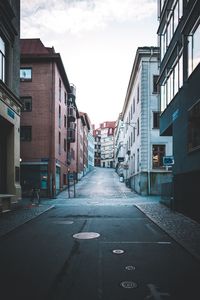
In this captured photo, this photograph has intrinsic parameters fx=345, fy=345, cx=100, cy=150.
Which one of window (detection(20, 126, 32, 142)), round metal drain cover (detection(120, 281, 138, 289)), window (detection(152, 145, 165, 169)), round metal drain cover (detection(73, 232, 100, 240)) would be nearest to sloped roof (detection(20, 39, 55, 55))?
window (detection(20, 126, 32, 142))

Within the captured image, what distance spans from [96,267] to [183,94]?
12.8 m

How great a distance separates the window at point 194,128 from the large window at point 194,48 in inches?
77.9

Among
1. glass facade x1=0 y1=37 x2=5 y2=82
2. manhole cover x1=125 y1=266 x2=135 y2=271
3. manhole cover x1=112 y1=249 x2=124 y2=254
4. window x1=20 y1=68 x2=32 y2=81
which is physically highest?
window x1=20 y1=68 x2=32 y2=81

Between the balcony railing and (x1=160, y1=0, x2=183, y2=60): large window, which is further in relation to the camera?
the balcony railing

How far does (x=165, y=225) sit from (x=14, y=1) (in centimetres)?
1737

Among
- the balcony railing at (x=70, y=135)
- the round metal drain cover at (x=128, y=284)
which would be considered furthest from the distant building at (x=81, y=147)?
the round metal drain cover at (x=128, y=284)

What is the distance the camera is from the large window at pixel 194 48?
15.4m

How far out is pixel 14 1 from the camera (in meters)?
22.4

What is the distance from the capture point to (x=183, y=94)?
1795cm

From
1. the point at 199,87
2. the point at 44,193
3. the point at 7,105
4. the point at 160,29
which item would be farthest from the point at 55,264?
the point at 44,193

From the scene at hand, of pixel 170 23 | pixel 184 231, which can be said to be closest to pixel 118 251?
pixel 184 231

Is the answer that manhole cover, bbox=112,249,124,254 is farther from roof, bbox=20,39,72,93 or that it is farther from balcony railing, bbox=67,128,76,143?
balcony railing, bbox=67,128,76,143

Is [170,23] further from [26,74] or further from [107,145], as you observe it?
[107,145]

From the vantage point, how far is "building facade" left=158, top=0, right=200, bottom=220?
1555cm
